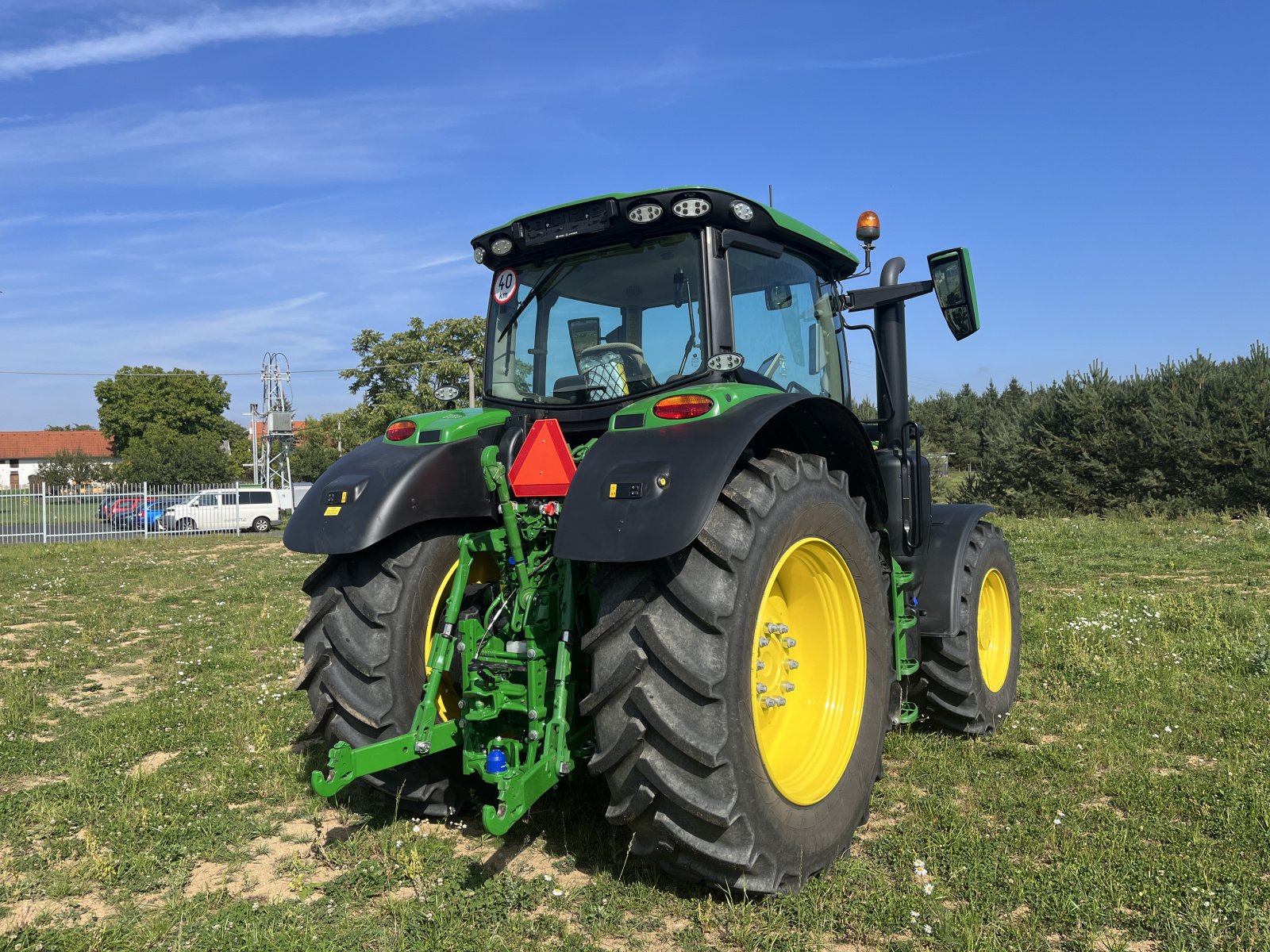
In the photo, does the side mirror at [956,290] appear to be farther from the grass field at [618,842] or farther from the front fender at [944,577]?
the grass field at [618,842]

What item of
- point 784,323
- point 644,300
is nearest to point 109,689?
point 644,300

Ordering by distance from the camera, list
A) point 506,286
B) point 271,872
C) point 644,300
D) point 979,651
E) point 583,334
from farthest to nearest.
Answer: point 979,651, point 506,286, point 583,334, point 644,300, point 271,872

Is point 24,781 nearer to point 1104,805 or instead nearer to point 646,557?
point 646,557

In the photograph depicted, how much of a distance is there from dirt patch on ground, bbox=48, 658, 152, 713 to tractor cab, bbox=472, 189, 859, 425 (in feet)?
14.0

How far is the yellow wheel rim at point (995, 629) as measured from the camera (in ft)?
18.7

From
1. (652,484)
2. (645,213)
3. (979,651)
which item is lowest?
(979,651)

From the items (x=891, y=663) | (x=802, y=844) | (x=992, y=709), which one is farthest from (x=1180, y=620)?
(x=802, y=844)

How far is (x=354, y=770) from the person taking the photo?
320 centimetres

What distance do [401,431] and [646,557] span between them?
1.84 m

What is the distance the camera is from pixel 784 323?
14.8 feet

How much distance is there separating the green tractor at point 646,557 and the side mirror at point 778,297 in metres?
0.01

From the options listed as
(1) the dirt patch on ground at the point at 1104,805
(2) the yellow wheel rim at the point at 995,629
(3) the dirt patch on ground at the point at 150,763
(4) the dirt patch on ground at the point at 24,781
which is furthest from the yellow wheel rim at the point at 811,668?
(4) the dirt patch on ground at the point at 24,781

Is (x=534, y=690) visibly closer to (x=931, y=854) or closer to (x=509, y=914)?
(x=509, y=914)

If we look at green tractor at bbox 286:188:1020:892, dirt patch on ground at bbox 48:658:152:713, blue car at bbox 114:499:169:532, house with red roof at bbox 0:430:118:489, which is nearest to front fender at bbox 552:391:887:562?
green tractor at bbox 286:188:1020:892
